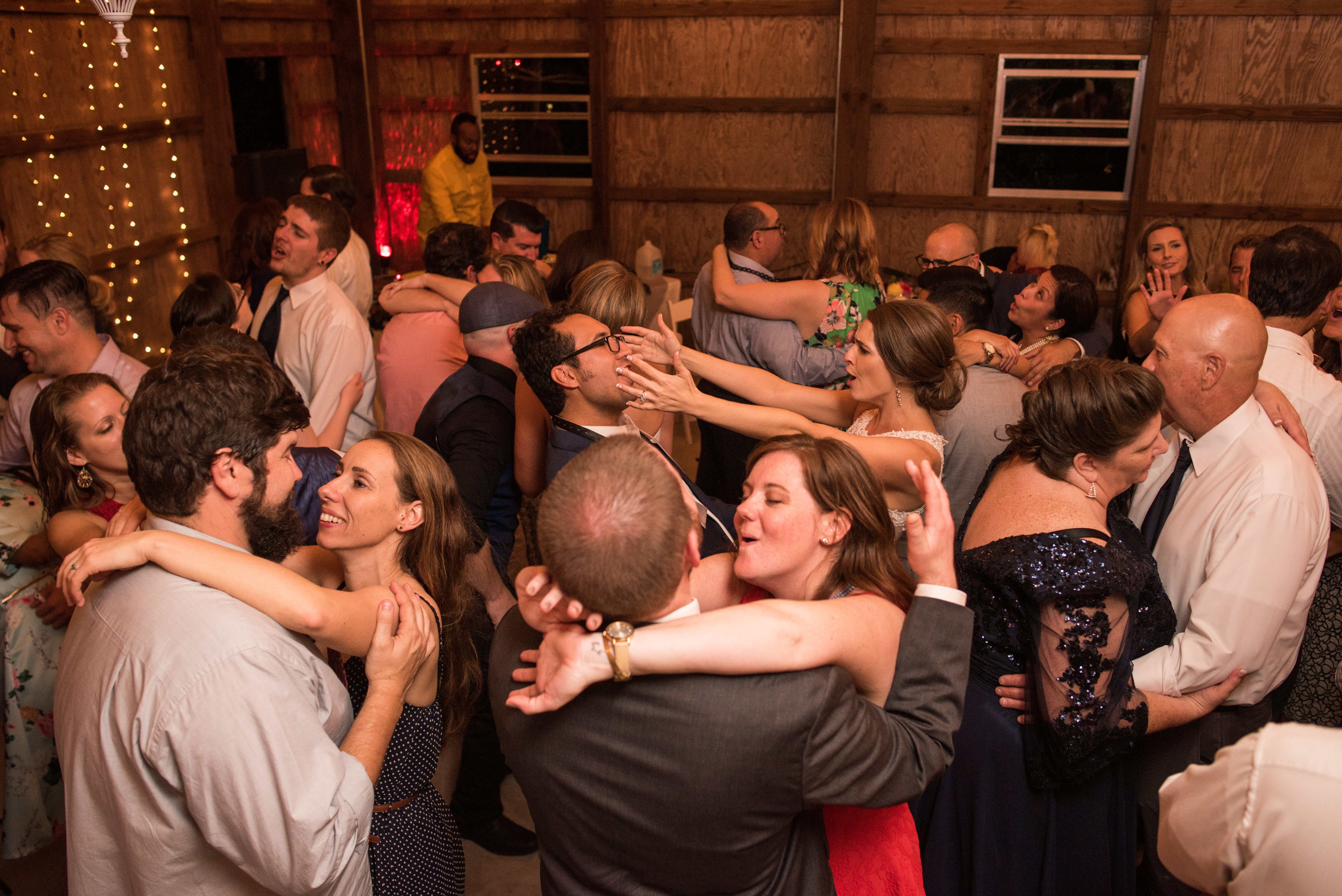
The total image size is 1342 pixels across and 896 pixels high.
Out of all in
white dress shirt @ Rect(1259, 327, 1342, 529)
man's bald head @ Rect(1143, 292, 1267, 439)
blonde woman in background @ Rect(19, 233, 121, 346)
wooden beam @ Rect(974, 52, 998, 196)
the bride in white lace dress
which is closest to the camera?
man's bald head @ Rect(1143, 292, 1267, 439)

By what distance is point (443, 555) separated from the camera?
2066 millimetres

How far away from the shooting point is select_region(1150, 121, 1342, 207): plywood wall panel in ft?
20.5

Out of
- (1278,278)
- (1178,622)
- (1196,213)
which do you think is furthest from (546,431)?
(1196,213)

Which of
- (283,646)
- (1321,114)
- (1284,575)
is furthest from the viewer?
(1321,114)

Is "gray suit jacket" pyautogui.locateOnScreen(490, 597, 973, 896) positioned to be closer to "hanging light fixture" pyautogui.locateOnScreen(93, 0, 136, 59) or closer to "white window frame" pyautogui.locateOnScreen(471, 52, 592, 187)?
"hanging light fixture" pyautogui.locateOnScreen(93, 0, 136, 59)

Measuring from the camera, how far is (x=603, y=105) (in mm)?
7508

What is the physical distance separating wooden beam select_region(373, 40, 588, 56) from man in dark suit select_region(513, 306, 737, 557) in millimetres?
5857

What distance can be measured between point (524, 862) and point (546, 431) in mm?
1338

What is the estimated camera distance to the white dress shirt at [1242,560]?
1938 millimetres

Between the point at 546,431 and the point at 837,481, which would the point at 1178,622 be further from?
the point at 546,431

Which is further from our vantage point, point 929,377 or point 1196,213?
point 1196,213

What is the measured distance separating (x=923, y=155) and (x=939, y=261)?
3235 millimetres

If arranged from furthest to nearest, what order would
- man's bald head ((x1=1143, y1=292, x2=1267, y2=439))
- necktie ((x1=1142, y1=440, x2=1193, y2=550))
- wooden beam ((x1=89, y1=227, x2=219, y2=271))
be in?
wooden beam ((x1=89, y1=227, x2=219, y2=271))
necktie ((x1=1142, y1=440, x2=1193, y2=550))
man's bald head ((x1=1143, y1=292, x2=1267, y2=439))

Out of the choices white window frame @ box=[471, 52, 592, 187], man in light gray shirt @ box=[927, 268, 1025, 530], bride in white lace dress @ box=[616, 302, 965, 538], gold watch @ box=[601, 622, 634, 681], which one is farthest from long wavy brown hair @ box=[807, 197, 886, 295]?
white window frame @ box=[471, 52, 592, 187]
